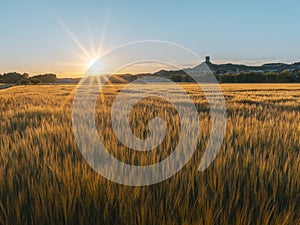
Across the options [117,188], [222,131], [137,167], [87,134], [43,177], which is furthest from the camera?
[222,131]

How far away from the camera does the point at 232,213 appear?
49.6 inches

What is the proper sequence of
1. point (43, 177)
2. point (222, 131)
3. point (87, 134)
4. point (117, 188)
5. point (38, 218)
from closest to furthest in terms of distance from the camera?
point (38, 218)
point (117, 188)
point (43, 177)
point (87, 134)
point (222, 131)

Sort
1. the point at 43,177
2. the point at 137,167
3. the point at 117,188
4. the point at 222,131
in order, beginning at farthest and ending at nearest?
the point at 222,131 → the point at 137,167 → the point at 43,177 → the point at 117,188

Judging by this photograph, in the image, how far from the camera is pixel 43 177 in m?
1.58

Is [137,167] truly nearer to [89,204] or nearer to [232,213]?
[89,204]

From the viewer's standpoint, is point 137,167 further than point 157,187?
Yes

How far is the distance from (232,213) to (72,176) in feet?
2.92

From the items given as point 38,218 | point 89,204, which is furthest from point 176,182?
point 38,218

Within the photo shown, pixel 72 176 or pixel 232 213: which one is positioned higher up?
pixel 72 176

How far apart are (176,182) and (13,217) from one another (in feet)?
2.73

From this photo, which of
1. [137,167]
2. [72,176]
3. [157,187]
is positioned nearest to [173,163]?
[137,167]

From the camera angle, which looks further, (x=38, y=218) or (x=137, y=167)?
(x=137, y=167)

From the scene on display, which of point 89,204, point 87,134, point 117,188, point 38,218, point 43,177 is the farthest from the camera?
point 87,134

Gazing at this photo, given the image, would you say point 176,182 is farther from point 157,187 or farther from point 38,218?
point 38,218
